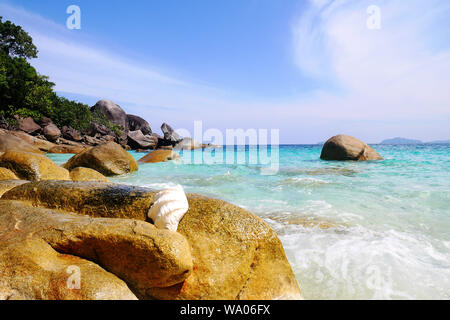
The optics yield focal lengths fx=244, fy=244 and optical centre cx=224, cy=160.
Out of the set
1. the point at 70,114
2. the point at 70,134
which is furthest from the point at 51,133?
the point at 70,114

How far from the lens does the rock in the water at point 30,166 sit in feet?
18.1

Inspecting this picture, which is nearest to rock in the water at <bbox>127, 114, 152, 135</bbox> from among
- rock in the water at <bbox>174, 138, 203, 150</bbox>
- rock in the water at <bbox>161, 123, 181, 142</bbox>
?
rock in the water at <bbox>161, 123, 181, 142</bbox>

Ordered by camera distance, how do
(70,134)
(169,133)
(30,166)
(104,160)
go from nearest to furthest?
(30,166)
(104,160)
(70,134)
(169,133)

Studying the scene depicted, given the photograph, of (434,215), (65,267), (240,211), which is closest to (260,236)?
(240,211)

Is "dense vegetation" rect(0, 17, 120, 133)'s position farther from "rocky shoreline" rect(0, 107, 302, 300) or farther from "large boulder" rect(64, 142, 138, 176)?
"rocky shoreline" rect(0, 107, 302, 300)

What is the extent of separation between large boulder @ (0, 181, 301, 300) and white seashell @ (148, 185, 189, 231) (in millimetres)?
98

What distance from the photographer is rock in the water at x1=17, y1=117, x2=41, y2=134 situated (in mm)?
25953

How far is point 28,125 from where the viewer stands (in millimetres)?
26516

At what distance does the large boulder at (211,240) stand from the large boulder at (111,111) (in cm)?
4866

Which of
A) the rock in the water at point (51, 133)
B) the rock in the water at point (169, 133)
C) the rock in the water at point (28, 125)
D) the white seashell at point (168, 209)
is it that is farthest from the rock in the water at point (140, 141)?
the white seashell at point (168, 209)

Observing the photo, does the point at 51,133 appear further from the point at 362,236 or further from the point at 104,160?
the point at 362,236

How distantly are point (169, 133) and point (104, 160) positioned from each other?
29.5 metres

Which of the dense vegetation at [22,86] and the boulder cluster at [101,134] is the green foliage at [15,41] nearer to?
the dense vegetation at [22,86]

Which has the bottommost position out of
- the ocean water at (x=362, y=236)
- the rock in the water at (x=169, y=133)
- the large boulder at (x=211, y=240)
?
the ocean water at (x=362, y=236)
